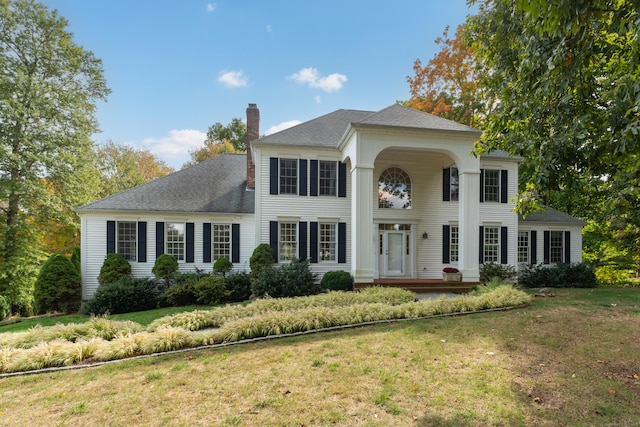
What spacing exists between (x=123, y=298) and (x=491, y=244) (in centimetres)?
1586

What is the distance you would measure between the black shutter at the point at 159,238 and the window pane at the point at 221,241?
2086mm

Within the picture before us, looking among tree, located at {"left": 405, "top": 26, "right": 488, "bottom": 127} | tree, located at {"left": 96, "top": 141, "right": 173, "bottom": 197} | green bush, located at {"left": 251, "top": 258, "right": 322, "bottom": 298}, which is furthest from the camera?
tree, located at {"left": 96, "top": 141, "right": 173, "bottom": 197}

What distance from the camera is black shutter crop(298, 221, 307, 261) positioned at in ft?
45.8

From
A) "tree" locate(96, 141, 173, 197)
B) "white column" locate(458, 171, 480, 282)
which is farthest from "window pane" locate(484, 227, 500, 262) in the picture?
"tree" locate(96, 141, 173, 197)

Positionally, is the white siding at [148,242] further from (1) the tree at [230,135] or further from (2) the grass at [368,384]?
(1) the tree at [230,135]

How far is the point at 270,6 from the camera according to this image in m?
11.4

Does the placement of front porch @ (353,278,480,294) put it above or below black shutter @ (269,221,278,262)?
below

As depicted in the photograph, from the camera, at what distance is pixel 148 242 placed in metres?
13.8

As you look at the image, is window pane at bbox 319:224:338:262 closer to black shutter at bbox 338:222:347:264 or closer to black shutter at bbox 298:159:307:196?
black shutter at bbox 338:222:347:264

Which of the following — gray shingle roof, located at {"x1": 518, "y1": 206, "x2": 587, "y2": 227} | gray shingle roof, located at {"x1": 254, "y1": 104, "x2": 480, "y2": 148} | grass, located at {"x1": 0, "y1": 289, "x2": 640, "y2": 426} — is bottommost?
grass, located at {"x1": 0, "y1": 289, "x2": 640, "y2": 426}

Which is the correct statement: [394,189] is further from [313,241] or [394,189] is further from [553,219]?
[553,219]

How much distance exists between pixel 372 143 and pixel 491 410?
33.1ft

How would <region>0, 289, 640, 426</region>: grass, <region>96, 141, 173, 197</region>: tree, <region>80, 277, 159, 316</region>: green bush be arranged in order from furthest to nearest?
<region>96, 141, 173, 197</region>: tree, <region>80, 277, 159, 316</region>: green bush, <region>0, 289, 640, 426</region>: grass

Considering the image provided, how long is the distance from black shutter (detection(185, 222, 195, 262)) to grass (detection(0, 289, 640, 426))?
894 cm
